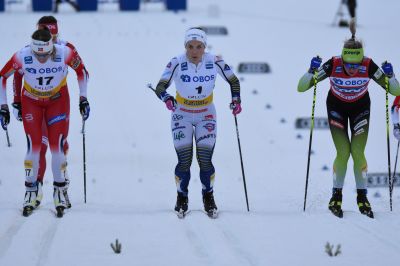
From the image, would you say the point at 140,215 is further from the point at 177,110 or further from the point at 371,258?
the point at 371,258

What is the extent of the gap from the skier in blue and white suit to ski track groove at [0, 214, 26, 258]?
194cm

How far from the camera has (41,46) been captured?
10648 mm

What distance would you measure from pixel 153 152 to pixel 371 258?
27.6 ft

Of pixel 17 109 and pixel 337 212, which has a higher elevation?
pixel 17 109

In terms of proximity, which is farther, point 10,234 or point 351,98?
point 351,98

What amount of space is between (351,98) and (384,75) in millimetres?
512

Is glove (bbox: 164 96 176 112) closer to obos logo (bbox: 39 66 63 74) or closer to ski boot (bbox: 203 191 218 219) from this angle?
ski boot (bbox: 203 191 218 219)

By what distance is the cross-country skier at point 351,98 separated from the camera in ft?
35.8

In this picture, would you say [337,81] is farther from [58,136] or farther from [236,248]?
[58,136]

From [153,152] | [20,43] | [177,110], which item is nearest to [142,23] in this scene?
[20,43]

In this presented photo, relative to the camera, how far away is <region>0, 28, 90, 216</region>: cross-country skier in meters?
10.8

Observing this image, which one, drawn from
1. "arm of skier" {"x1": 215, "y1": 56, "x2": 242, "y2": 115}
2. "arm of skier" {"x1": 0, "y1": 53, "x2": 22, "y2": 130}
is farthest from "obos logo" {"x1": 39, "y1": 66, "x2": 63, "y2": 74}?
"arm of skier" {"x1": 215, "y1": 56, "x2": 242, "y2": 115}

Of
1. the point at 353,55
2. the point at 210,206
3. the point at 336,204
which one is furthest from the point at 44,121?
the point at 353,55

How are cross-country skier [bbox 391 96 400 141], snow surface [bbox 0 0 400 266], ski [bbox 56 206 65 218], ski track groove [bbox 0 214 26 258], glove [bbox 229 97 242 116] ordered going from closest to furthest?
ski track groove [bbox 0 214 26 258] < snow surface [bbox 0 0 400 266] < ski [bbox 56 206 65 218] < glove [bbox 229 97 242 116] < cross-country skier [bbox 391 96 400 141]
